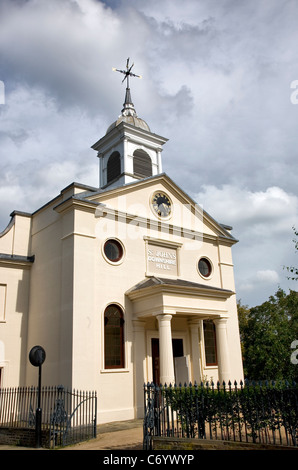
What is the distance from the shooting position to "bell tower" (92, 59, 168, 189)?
22906 mm

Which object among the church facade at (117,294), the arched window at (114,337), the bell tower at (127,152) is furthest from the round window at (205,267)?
the arched window at (114,337)

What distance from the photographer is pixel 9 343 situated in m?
18.2

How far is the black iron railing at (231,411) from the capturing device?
8.98 metres

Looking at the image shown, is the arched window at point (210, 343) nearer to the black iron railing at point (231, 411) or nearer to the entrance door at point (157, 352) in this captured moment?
the entrance door at point (157, 352)

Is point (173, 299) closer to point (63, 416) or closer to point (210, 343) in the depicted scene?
point (210, 343)

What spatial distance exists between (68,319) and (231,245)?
36.4ft

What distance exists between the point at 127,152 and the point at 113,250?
23.5ft

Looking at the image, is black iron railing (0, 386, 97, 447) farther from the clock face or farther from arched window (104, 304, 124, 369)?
the clock face

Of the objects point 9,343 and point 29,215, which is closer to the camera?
point 9,343

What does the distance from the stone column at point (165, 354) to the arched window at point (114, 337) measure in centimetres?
181
